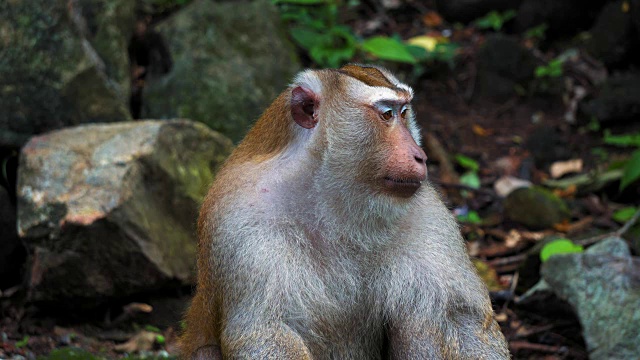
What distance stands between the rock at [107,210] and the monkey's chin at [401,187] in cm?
250


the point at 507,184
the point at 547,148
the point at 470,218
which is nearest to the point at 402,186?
the point at 470,218

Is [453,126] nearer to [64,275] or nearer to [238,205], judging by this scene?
[64,275]

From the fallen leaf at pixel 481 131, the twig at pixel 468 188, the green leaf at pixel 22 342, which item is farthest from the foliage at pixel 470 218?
the green leaf at pixel 22 342

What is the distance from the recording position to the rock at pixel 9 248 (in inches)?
244

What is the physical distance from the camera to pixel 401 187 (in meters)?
3.89

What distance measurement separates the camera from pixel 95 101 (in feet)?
23.0

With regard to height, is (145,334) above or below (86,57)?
below

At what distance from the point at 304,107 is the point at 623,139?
5.52 meters

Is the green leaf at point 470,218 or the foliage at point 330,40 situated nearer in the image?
the green leaf at point 470,218

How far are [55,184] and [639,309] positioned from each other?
4.22 m

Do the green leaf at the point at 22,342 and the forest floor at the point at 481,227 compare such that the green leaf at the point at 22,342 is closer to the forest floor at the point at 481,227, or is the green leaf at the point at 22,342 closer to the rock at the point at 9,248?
the forest floor at the point at 481,227

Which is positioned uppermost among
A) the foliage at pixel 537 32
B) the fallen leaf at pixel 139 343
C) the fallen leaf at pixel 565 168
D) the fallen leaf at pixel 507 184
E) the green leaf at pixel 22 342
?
the green leaf at pixel 22 342

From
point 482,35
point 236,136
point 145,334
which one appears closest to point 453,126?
point 482,35

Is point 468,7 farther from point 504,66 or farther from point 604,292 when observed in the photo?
point 604,292
